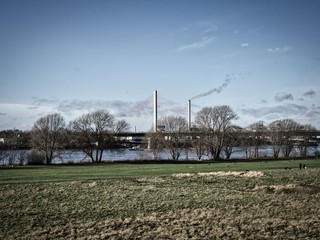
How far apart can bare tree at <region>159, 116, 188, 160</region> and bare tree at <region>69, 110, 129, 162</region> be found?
504 inches

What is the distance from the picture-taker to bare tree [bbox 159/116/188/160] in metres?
79.9

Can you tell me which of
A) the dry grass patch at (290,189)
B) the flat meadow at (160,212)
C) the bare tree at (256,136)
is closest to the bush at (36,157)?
the flat meadow at (160,212)

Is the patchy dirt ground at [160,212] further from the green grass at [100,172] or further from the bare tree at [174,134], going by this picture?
the bare tree at [174,134]

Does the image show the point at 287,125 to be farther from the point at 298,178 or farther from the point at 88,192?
the point at 88,192

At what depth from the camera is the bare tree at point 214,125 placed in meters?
79.4

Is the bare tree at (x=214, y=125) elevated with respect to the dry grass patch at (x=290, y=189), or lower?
elevated

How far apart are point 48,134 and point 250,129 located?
190 feet

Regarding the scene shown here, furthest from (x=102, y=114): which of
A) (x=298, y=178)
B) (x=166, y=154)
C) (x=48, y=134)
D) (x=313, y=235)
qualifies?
(x=313, y=235)

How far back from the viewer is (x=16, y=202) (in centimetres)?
1667

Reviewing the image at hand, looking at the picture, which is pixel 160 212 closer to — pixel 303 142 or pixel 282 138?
pixel 282 138

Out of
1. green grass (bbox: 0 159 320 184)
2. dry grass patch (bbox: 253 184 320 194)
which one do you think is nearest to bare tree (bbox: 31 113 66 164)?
green grass (bbox: 0 159 320 184)

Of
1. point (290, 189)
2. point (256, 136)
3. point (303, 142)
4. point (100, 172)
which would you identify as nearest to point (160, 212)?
point (290, 189)

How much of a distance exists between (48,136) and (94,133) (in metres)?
10.0

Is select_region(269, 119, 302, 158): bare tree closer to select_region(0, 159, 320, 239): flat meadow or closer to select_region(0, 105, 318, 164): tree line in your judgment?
select_region(0, 105, 318, 164): tree line
